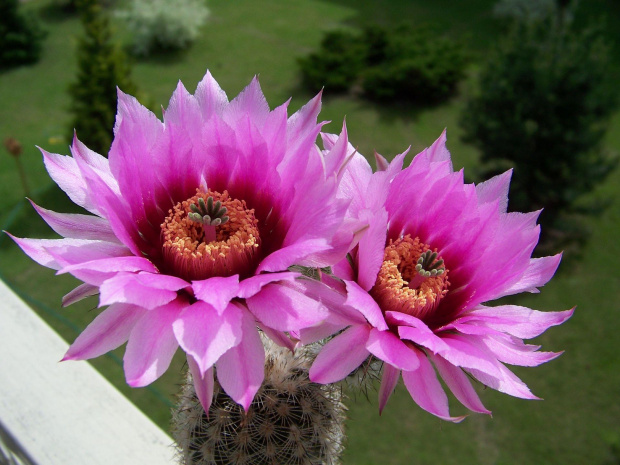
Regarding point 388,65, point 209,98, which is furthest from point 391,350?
point 388,65

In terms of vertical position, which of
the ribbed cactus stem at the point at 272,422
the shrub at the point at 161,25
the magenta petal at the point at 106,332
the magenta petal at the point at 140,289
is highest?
the magenta petal at the point at 140,289

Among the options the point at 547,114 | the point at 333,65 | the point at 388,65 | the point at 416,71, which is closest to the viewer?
the point at 547,114

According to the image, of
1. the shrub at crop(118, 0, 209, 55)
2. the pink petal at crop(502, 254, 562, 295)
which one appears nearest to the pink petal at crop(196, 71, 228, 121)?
the pink petal at crop(502, 254, 562, 295)

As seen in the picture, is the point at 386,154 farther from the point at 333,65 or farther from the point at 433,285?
the point at 433,285

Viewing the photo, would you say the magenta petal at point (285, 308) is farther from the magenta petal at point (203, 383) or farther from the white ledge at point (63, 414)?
the white ledge at point (63, 414)

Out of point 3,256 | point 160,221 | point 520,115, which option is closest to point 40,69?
point 3,256

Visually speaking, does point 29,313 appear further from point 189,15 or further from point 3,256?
point 189,15

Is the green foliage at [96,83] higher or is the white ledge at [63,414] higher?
the white ledge at [63,414]

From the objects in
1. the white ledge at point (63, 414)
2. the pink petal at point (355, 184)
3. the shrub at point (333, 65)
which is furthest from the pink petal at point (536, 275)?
the shrub at point (333, 65)
